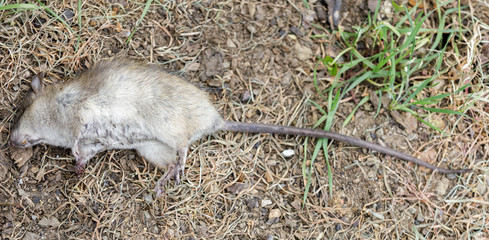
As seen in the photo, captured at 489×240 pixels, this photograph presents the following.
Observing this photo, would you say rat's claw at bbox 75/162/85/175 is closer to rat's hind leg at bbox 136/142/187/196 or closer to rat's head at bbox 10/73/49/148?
rat's head at bbox 10/73/49/148

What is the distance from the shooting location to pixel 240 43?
12.4 ft

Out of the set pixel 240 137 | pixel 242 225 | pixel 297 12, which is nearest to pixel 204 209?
pixel 242 225

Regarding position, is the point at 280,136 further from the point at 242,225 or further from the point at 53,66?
the point at 53,66

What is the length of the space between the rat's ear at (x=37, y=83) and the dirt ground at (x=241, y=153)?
0.65 ft

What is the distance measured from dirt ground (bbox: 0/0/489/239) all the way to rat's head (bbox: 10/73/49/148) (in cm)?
15

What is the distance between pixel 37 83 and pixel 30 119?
0.27 m

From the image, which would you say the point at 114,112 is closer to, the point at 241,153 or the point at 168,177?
the point at 168,177

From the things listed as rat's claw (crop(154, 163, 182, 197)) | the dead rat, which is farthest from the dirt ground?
the dead rat

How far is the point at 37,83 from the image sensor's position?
3.25 metres

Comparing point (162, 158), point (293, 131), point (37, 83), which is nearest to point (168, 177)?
point (162, 158)

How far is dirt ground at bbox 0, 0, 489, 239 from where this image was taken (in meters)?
3.39

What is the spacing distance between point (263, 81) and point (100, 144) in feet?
4.77

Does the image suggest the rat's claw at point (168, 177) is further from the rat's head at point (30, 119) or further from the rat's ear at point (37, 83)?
the rat's ear at point (37, 83)

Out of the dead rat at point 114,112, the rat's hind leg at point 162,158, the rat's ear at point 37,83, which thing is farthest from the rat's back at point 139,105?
the rat's ear at point 37,83
